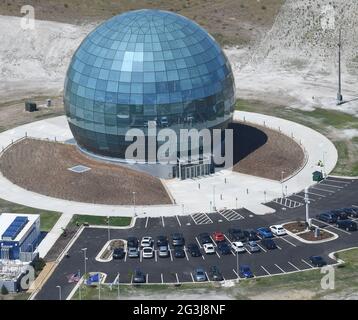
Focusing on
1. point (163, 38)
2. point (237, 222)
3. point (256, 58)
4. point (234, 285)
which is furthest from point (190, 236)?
point (256, 58)

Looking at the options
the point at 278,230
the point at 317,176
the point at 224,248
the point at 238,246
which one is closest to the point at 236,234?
the point at 238,246

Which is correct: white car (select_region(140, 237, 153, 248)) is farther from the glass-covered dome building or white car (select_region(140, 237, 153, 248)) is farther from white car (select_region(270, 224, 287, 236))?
the glass-covered dome building

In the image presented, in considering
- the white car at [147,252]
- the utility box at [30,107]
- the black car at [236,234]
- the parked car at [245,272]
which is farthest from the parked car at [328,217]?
the utility box at [30,107]

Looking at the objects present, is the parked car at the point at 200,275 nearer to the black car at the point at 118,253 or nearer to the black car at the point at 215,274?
the black car at the point at 215,274

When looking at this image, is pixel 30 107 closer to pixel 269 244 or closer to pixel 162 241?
pixel 162 241

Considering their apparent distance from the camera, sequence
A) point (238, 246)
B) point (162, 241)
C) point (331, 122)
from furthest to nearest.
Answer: point (331, 122)
point (162, 241)
point (238, 246)
